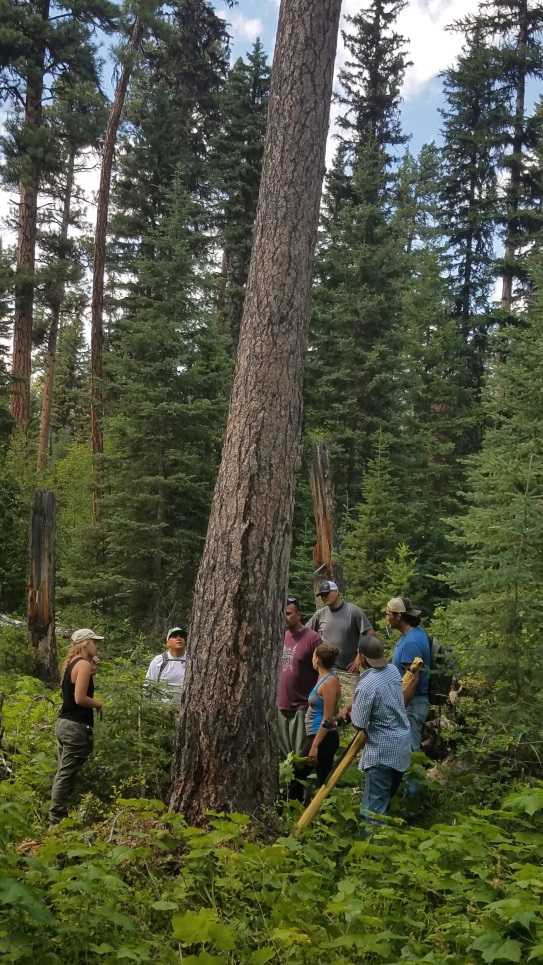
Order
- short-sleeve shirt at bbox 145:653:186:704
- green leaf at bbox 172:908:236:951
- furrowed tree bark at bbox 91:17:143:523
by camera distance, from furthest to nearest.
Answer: furrowed tree bark at bbox 91:17:143:523 < short-sleeve shirt at bbox 145:653:186:704 < green leaf at bbox 172:908:236:951

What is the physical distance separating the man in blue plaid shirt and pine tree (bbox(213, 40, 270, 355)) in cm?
1587

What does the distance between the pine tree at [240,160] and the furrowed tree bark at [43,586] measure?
10195 mm

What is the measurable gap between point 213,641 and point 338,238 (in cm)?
1633

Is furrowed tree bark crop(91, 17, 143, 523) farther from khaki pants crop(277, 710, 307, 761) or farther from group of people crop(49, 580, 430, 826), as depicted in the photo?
khaki pants crop(277, 710, 307, 761)

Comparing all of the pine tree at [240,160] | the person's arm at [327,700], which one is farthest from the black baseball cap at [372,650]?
the pine tree at [240,160]

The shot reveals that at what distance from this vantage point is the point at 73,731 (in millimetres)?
5453

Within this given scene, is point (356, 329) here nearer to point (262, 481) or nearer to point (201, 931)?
point (262, 481)

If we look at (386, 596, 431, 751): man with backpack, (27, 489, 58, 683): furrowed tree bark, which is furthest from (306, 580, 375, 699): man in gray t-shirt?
(27, 489, 58, 683): furrowed tree bark

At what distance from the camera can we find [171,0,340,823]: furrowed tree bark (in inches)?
197

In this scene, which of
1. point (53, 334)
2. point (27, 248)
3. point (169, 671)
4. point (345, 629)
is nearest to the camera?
point (345, 629)

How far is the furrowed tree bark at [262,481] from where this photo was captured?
16.4 feet

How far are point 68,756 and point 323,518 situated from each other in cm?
676

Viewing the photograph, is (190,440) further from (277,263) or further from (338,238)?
(277,263)

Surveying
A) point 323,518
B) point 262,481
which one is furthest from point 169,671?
point 323,518
